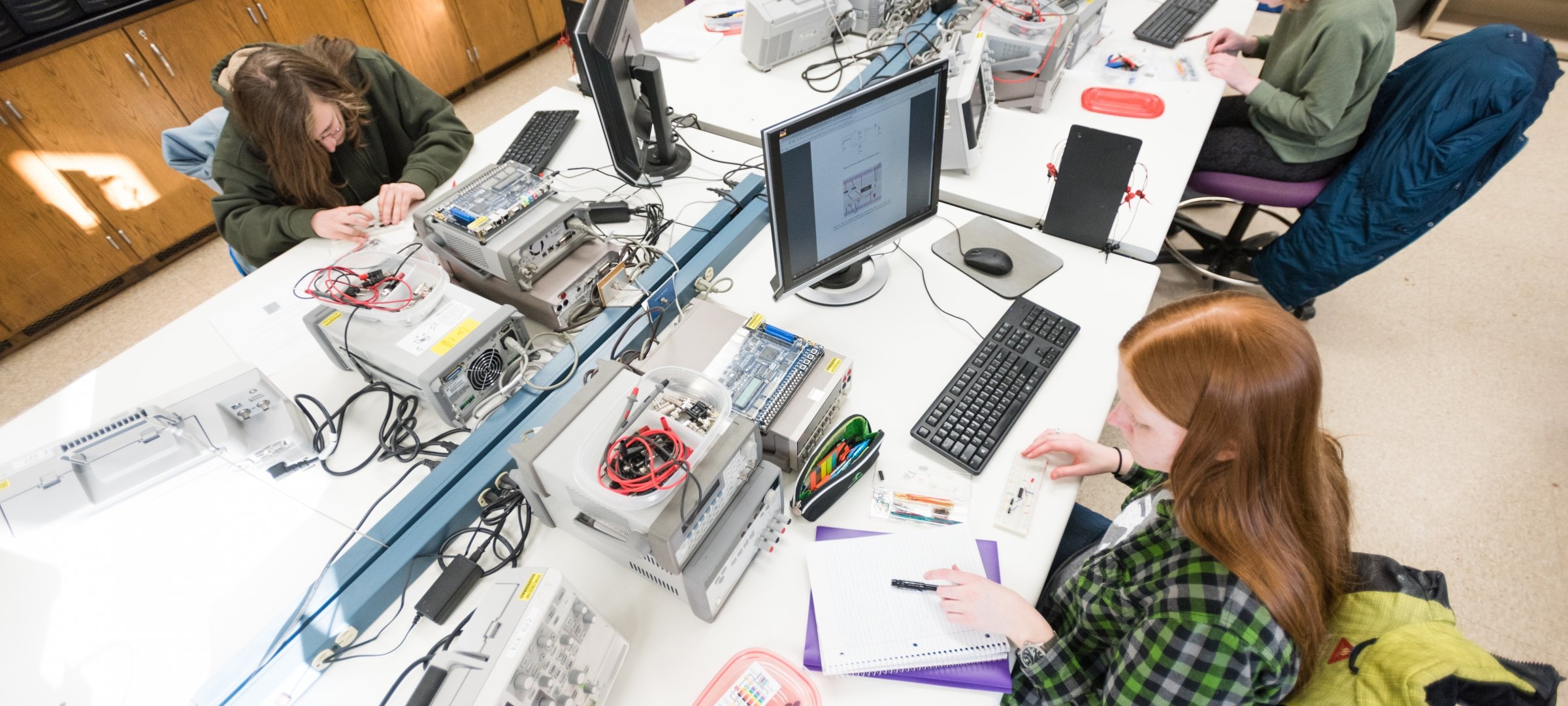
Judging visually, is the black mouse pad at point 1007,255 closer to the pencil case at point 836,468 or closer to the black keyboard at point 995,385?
the black keyboard at point 995,385

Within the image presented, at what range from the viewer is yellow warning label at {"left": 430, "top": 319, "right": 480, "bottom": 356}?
4.07ft

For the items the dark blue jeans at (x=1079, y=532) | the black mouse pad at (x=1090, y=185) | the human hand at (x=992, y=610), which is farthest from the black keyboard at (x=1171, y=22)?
the human hand at (x=992, y=610)

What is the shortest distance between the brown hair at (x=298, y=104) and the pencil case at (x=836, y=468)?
152 centimetres

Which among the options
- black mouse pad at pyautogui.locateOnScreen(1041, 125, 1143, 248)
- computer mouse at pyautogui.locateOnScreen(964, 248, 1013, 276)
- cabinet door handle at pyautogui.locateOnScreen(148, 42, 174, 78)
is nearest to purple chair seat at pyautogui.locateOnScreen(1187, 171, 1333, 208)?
black mouse pad at pyautogui.locateOnScreen(1041, 125, 1143, 248)

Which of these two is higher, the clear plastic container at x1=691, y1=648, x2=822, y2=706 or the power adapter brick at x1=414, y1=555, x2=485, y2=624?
the power adapter brick at x1=414, y1=555, x2=485, y2=624

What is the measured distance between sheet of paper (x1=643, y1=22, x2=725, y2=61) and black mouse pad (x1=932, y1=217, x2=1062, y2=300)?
4.36 feet

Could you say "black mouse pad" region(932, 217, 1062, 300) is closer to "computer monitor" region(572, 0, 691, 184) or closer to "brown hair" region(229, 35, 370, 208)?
"computer monitor" region(572, 0, 691, 184)

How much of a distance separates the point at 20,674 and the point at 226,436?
424 mm

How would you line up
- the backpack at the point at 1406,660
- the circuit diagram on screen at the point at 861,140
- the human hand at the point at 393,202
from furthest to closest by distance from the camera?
the human hand at the point at 393,202 < the circuit diagram on screen at the point at 861,140 < the backpack at the point at 1406,660

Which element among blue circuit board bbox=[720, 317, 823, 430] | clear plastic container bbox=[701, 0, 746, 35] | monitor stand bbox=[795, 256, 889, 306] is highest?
clear plastic container bbox=[701, 0, 746, 35]

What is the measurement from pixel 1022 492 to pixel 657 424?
2.19ft

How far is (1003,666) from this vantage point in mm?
1014

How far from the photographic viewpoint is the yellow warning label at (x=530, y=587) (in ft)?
2.95

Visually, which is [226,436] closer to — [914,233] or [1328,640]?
[914,233]
